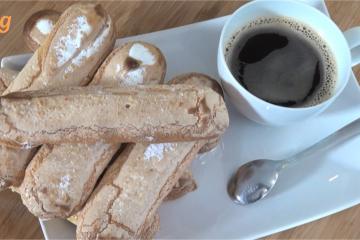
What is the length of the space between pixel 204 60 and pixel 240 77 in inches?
4.0

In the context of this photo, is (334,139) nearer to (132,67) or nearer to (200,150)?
(200,150)

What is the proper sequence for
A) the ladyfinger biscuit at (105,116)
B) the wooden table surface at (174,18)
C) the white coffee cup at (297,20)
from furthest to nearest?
the wooden table surface at (174,18), the white coffee cup at (297,20), the ladyfinger biscuit at (105,116)

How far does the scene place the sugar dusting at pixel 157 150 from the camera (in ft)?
2.48

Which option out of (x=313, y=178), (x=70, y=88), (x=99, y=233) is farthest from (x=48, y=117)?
(x=313, y=178)

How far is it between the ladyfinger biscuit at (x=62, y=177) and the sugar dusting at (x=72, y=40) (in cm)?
14

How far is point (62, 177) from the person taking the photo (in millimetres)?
724

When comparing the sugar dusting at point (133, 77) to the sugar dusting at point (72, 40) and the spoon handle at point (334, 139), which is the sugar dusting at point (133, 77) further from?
the spoon handle at point (334, 139)

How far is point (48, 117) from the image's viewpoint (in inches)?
27.9

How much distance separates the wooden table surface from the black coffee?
0.16 meters

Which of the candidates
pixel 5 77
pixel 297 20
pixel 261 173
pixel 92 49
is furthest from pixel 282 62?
pixel 5 77

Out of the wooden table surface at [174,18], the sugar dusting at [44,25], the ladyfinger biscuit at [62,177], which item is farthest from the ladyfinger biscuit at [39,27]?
the ladyfinger biscuit at [62,177]

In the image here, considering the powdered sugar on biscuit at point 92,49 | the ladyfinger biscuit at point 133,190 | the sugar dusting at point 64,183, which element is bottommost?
the ladyfinger biscuit at point 133,190

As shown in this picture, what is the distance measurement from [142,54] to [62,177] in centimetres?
23

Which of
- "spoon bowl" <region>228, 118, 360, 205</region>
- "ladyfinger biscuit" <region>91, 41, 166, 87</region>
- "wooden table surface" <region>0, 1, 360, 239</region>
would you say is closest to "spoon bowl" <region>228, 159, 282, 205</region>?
"spoon bowl" <region>228, 118, 360, 205</region>
